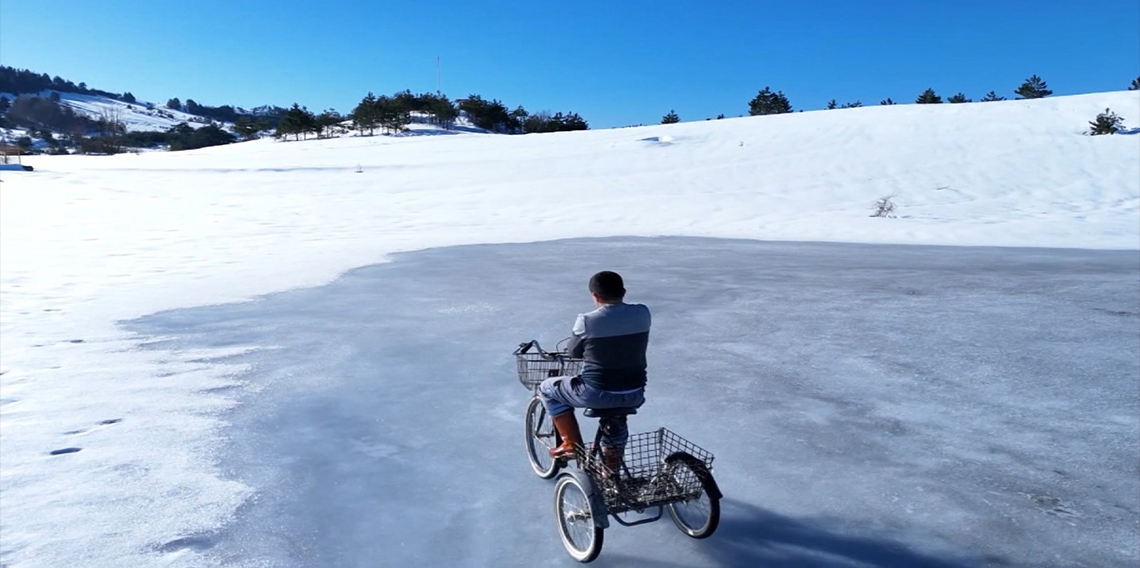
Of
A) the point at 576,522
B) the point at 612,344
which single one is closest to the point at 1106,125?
the point at 612,344

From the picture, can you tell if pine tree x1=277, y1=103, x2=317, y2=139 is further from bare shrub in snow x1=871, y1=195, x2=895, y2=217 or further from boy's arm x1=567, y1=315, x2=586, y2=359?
boy's arm x1=567, y1=315, x2=586, y2=359

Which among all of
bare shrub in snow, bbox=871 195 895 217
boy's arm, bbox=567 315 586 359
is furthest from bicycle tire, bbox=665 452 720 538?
bare shrub in snow, bbox=871 195 895 217

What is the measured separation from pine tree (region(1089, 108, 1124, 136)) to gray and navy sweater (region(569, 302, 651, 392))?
27382 millimetres

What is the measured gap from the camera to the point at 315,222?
64.5 feet

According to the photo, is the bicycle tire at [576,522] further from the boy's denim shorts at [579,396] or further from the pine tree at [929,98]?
the pine tree at [929,98]

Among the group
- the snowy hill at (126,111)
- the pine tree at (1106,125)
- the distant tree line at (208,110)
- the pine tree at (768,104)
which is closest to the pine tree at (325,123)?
the pine tree at (768,104)

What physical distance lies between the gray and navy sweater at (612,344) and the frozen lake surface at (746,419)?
2.53 feet

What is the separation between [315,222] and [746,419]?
16.4 meters

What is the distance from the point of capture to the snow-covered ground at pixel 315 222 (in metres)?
4.44

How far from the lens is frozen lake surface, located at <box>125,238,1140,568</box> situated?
12.1 ft

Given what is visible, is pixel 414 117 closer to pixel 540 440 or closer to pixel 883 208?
pixel 883 208

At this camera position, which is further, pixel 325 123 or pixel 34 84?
pixel 34 84

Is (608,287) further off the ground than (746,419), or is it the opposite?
(608,287)

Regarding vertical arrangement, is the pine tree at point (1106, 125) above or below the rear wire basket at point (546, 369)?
above
